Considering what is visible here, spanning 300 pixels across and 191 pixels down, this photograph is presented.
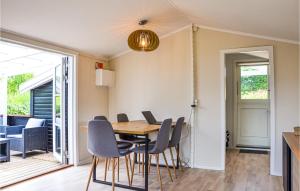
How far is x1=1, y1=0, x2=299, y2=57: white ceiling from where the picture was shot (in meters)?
2.82

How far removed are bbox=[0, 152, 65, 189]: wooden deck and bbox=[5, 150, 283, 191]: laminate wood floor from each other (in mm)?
246

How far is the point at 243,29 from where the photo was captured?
153 inches

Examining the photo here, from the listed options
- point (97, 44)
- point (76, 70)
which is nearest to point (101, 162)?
point (76, 70)

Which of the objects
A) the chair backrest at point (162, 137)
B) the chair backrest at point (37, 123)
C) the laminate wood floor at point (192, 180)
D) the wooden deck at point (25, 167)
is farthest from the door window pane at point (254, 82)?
the chair backrest at point (37, 123)

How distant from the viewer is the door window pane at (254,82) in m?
5.82

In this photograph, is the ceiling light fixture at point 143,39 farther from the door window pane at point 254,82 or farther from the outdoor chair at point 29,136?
the door window pane at point 254,82

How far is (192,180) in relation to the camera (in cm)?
369

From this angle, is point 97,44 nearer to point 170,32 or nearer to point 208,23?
point 170,32

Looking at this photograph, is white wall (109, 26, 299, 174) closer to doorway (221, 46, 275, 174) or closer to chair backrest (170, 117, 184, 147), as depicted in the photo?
chair backrest (170, 117, 184, 147)

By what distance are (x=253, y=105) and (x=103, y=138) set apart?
411cm

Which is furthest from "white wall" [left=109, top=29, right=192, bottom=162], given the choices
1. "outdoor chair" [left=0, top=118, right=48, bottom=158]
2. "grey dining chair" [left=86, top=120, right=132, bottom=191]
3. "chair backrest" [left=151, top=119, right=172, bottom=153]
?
"grey dining chair" [left=86, top=120, right=132, bottom=191]

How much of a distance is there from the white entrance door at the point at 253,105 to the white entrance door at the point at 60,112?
3883mm

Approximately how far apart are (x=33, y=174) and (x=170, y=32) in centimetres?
329

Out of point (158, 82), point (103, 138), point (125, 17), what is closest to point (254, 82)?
point (158, 82)
